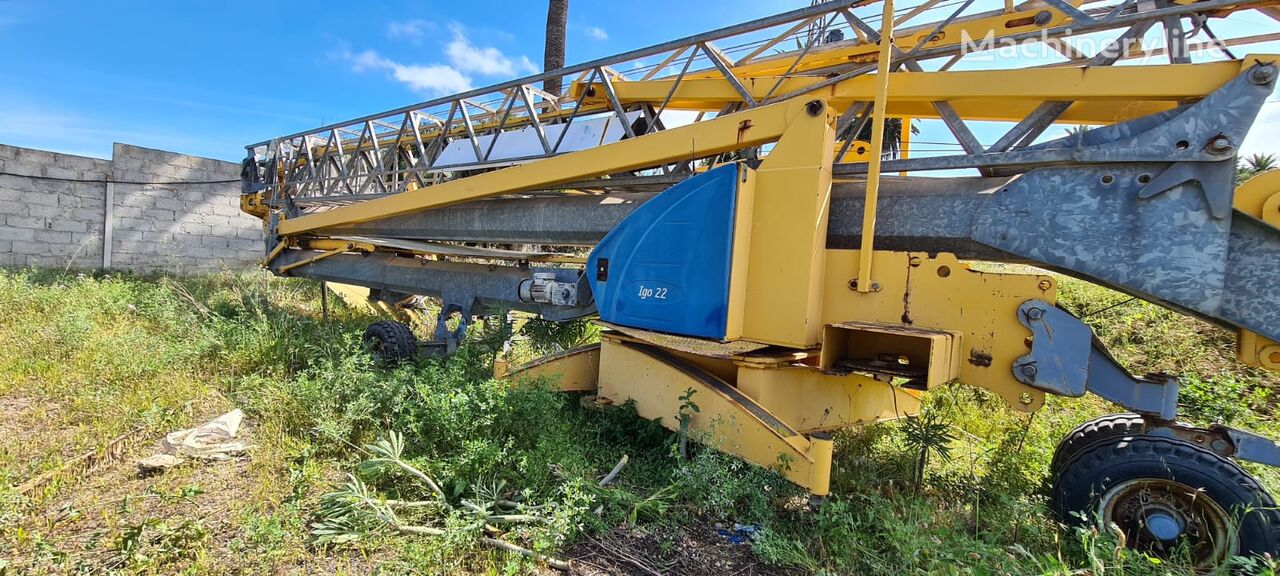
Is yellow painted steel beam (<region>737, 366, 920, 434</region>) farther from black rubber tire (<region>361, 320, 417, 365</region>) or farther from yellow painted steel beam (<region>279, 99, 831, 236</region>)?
black rubber tire (<region>361, 320, 417, 365</region>)

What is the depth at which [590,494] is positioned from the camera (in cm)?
350

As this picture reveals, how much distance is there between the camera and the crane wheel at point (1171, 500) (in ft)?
9.25

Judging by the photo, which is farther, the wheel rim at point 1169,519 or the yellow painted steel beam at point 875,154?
the yellow painted steel beam at point 875,154

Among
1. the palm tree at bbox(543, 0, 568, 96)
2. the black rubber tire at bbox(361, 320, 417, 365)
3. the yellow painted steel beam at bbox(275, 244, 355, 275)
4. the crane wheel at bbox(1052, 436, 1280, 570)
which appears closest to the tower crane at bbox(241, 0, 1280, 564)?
the crane wheel at bbox(1052, 436, 1280, 570)

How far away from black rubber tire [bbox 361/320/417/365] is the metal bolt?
22.6ft

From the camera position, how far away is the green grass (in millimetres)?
2887

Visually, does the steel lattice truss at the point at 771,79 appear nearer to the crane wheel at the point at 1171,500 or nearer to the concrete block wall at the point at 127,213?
the crane wheel at the point at 1171,500

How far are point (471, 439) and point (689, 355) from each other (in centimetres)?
166

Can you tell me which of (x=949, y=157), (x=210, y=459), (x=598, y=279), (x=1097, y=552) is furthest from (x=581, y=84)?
(x=1097, y=552)

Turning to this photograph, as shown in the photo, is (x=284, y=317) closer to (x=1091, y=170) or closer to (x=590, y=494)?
(x=590, y=494)

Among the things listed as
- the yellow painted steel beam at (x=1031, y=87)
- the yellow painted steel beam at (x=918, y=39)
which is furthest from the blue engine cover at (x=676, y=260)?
the yellow painted steel beam at (x=918, y=39)

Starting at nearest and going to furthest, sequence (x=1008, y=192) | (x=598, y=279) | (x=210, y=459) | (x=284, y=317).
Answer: (x=1008, y=192)
(x=210, y=459)
(x=598, y=279)
(x=284, y=317)

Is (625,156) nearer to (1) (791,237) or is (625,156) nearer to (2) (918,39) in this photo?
(1) (791,237)

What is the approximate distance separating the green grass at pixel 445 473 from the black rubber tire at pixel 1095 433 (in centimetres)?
34
